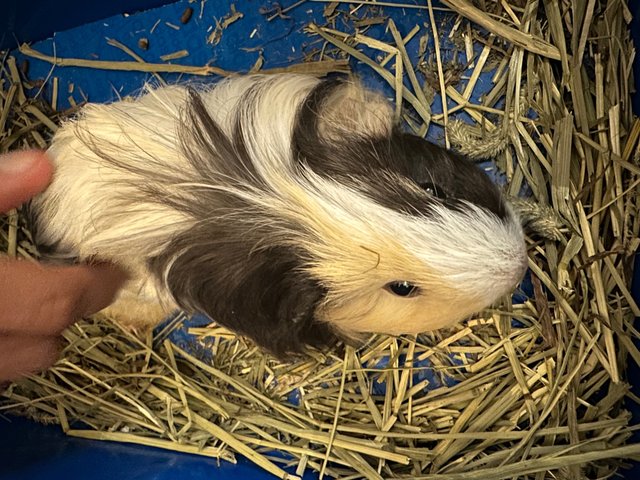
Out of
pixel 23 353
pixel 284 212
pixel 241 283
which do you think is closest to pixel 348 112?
pixel 284 212

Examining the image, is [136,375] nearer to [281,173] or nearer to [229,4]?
[281,173]

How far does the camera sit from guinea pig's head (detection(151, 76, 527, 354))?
1053 mm

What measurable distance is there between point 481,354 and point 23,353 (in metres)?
1.12

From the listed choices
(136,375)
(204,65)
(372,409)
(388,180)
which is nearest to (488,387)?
(372,409)

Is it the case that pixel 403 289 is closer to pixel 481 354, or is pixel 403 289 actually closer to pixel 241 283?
pixel 241 283

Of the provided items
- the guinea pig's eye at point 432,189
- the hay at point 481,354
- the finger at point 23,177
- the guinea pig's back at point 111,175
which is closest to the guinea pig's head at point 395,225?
the guinea pig's eye at point 432,189

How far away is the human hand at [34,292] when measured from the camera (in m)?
1.18

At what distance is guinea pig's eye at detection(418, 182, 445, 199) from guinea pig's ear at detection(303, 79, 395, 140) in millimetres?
141

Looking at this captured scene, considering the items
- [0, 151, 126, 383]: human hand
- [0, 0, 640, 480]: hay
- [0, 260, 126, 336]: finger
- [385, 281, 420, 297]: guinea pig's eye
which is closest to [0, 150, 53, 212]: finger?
[0, 151, 126, 383]: human hand

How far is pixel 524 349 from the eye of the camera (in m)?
1.65

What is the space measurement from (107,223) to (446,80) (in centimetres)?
98

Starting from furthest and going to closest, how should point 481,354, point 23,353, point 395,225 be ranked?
point 481,354, point 23,353, point 395,225

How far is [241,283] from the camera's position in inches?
45.1

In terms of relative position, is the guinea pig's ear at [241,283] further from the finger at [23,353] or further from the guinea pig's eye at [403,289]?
the finger at [23,353]
